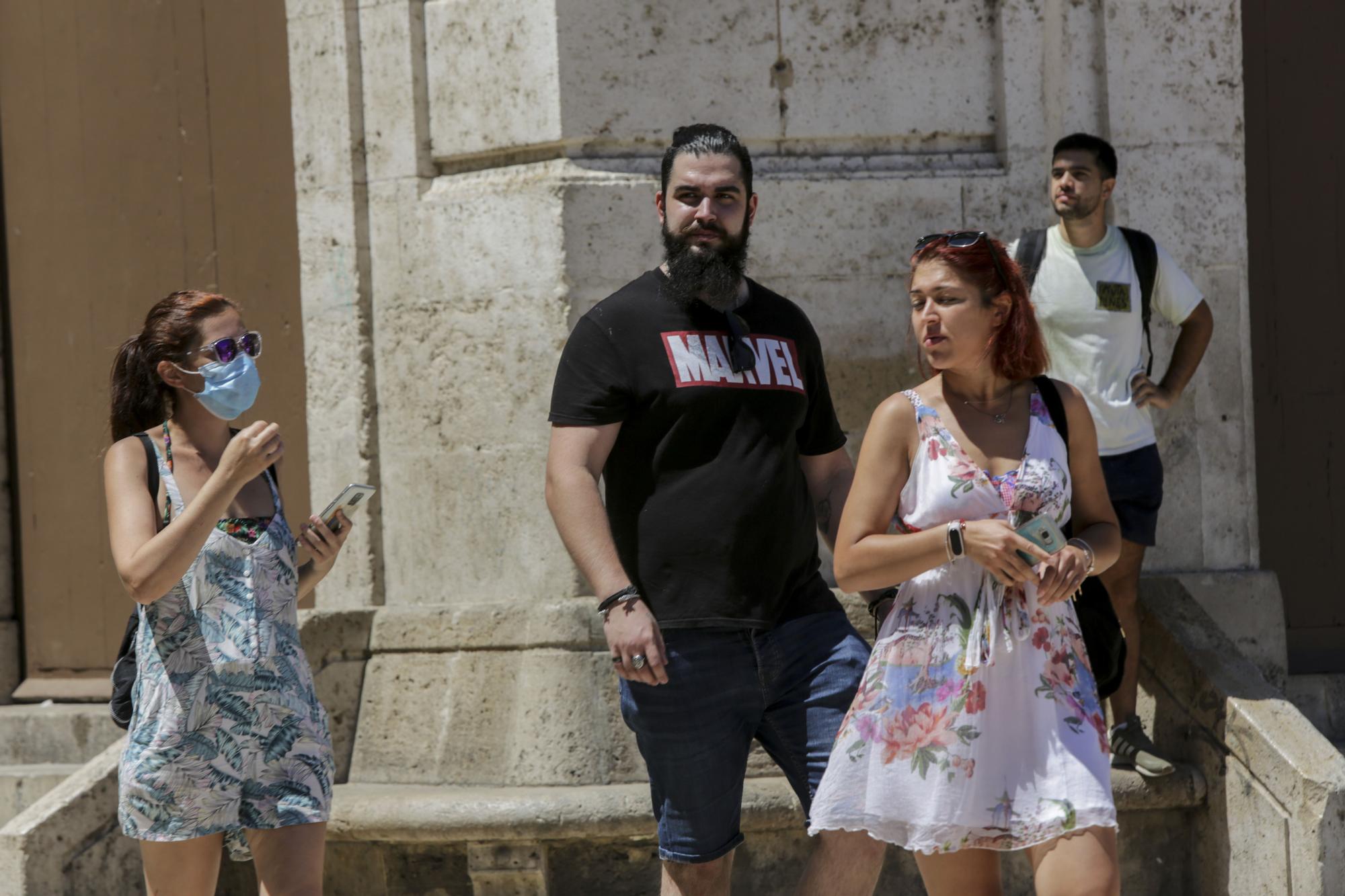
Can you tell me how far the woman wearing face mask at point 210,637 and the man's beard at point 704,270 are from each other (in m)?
0.96

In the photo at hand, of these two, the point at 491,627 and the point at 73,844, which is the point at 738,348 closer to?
the point at 491,627

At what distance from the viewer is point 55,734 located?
6.73 metres

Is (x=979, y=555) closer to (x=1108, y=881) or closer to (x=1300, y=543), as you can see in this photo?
(x=1108, y=881)

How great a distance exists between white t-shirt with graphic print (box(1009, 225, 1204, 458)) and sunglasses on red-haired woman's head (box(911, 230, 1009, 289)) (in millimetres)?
1948

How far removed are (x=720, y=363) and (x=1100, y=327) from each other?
2162 millimetres

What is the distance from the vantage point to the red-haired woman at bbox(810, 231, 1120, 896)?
3.28 m

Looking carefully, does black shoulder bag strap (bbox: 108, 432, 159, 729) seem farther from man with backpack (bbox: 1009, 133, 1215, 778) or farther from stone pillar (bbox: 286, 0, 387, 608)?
man with backpack (bbox: 1009, 133, 1215, 778)

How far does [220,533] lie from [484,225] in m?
2.31

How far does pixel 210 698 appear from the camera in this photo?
142 inches

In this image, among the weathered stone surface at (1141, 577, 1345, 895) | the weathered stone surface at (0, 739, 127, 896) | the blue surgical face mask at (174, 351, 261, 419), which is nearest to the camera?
the blue surgical face mask at (174, 351, 261, 419)

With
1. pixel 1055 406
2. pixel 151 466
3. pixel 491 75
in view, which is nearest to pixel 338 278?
pixel 491 75

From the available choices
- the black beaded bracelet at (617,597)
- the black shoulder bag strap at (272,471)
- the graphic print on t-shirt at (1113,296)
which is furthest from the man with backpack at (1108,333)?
the black shoulder bag strap at (272,471)

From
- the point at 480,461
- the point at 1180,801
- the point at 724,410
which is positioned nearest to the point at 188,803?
the point at 724,410

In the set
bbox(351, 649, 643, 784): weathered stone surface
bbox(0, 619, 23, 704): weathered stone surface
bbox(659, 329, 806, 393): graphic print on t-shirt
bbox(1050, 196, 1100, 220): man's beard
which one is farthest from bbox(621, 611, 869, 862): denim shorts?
bbox(0, 619, 23, 704): weathered stone surface
